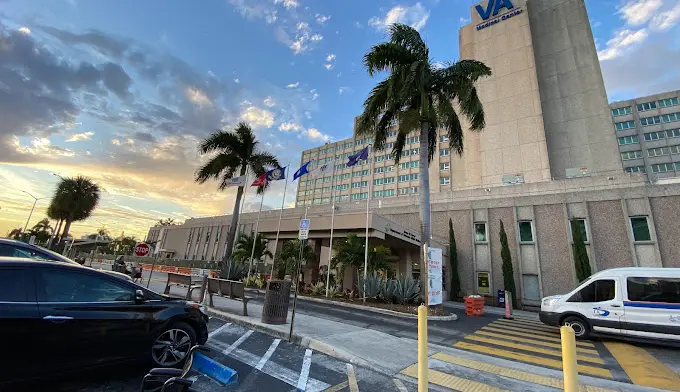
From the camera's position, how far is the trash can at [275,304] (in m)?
8.02

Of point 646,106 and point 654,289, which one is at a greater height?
point 646,106

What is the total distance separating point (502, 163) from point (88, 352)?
41153 mm

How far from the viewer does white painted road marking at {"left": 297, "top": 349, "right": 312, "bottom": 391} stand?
436 centimetres

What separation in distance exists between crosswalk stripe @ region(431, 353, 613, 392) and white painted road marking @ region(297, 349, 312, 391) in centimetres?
267

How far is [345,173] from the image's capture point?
7719 cm

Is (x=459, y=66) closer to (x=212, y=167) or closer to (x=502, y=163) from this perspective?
(x=212, y=167)

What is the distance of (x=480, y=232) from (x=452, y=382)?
73.8 feet

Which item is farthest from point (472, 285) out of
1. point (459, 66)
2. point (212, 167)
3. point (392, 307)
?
point (212, 167)

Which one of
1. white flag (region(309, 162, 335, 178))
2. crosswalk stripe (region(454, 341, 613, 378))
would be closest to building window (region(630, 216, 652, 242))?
crosswalk stripe (region(454, 341, 613, 378))

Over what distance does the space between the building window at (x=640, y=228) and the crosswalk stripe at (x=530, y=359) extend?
781 inches

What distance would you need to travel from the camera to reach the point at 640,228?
19734 millimetres

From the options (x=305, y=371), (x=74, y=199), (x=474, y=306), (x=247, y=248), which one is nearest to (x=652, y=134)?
(x=474, y=306)

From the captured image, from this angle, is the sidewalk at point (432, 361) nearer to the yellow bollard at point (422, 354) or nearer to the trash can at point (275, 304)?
the trash can at point (275, 304)

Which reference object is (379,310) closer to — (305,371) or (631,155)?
(305,371)
